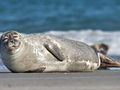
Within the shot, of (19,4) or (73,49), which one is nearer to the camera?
(73,49)

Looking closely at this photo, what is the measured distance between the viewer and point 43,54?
6543 millimetres

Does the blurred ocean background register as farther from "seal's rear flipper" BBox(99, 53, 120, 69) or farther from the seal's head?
the seal's head

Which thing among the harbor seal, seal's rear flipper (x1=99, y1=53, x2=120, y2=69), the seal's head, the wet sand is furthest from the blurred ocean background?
the wet sand

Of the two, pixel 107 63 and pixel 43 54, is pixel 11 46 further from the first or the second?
pixel 107 63

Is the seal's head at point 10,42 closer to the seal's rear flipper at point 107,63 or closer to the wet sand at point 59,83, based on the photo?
the wet sand at point 59,83

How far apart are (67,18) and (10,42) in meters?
14.6

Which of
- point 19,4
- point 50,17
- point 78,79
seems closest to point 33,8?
point 19,4

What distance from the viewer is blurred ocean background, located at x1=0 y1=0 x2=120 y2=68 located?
51.1 ft

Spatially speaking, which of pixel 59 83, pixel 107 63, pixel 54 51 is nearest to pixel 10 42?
pixel 54 51

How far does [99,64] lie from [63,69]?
0.71 m

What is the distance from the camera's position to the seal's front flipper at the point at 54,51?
21.6ft

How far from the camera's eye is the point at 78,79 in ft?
18.0

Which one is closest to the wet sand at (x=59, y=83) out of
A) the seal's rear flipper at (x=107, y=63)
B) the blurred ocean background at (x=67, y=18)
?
the seal's rear flipper at (x=107, y=63)

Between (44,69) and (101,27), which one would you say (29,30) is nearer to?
(101,27)
